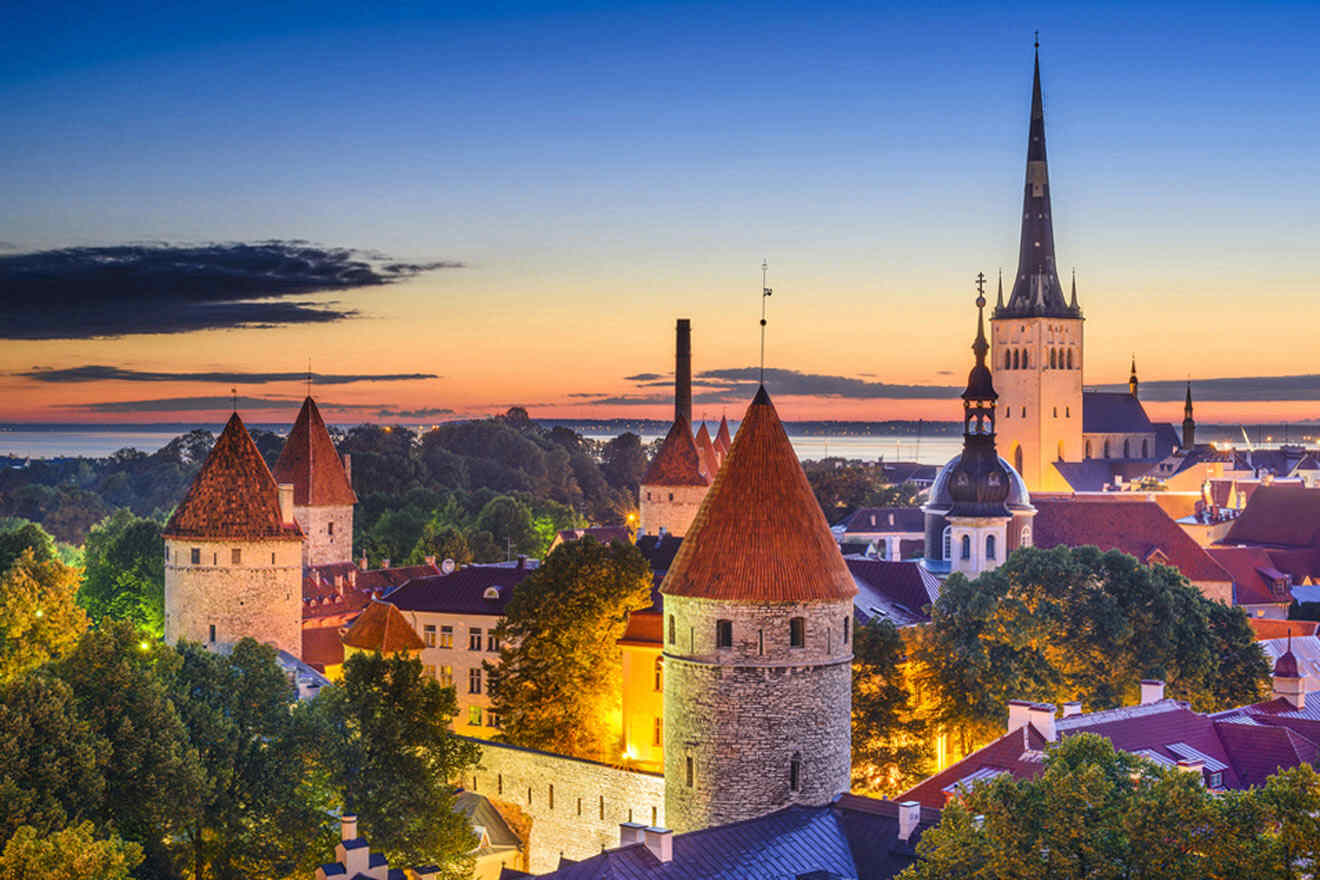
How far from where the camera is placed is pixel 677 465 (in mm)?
69625

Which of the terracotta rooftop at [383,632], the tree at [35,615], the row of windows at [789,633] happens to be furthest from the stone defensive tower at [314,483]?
the row of windows at [789,633]

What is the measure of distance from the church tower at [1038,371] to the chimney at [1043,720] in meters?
89.4

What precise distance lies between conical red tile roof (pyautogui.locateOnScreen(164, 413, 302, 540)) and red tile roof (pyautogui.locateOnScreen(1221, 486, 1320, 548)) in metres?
60.6

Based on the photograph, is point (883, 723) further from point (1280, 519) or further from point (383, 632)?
point (1280, 519)

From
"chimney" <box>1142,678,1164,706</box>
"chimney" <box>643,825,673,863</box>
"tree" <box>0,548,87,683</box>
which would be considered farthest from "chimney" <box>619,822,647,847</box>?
"tree" <box>0,548,87,683</box>

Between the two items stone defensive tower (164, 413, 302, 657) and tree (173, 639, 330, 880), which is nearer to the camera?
tree (173, 639, 330, 880)

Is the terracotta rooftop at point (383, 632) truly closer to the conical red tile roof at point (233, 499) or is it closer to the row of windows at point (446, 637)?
the row of windows at point (446, 637)

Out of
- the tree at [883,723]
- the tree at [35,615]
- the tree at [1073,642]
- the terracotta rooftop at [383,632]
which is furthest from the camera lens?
the terracotta rooftop at [383,632]

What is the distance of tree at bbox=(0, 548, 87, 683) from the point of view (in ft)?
146

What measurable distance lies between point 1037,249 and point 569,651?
83743mm

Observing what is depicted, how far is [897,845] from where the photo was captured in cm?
2862

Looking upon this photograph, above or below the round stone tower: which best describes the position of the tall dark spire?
above

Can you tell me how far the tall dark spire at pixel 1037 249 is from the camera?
383 ft

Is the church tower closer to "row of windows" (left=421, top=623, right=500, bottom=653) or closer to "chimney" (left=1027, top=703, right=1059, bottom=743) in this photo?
"row of windows" (left=421, top=623, right=500, bottom=653)
